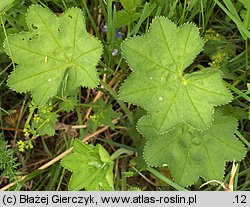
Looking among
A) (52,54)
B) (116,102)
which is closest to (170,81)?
(52,54)

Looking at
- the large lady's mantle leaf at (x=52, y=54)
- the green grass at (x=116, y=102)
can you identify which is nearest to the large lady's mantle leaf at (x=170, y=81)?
the large lady's mantle leaf at (x=52, y=54)

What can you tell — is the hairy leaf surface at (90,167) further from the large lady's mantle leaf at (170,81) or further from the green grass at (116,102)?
the large lady's mantle leaf at (170,81)

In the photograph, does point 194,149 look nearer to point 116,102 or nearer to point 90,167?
point 90,167

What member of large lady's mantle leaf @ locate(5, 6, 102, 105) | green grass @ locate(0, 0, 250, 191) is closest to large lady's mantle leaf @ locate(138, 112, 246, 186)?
green grass @ locate(0, 0, 250, 191)

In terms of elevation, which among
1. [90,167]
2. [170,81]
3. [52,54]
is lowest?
[90,167]

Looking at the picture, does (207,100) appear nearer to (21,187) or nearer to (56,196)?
(56,196)
